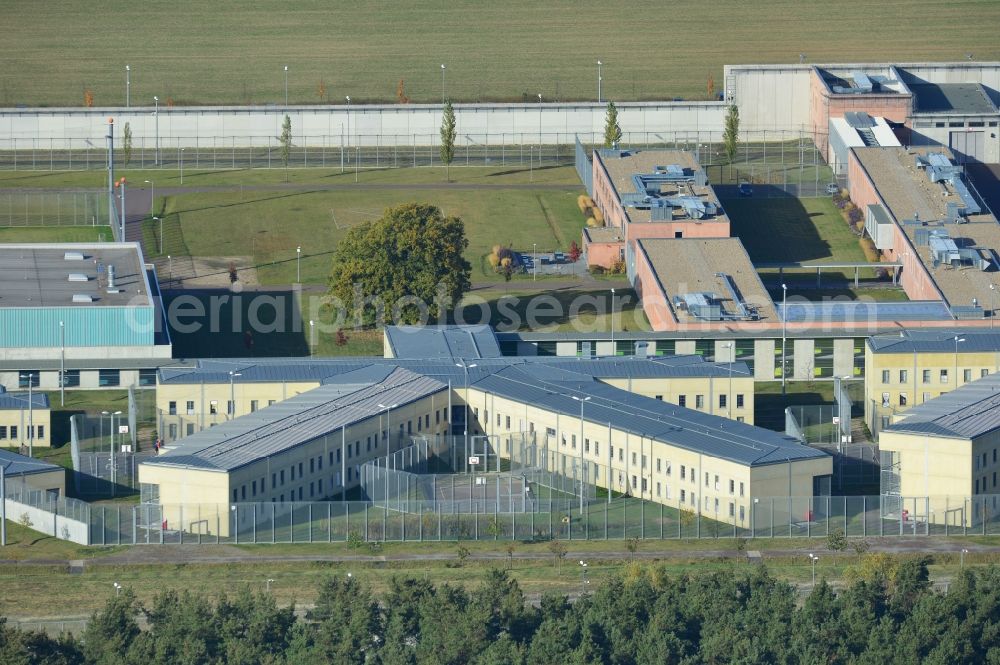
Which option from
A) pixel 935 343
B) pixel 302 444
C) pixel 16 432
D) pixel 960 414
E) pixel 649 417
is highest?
pixel 935 343

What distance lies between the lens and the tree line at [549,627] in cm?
13850

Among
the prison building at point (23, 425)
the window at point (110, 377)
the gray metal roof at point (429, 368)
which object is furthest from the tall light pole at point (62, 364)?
the gray metal roof at point (429, 368)

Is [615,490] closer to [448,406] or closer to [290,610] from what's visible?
[448,406]

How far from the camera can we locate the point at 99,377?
18425 cm

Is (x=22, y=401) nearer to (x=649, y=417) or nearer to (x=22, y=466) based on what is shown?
(x=22, y=466)

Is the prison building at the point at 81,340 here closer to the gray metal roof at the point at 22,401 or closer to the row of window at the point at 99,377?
the row of window at the point at 99,377

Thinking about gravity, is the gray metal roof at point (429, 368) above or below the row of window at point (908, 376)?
above

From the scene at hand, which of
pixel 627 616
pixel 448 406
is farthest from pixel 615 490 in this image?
pixel 627 616

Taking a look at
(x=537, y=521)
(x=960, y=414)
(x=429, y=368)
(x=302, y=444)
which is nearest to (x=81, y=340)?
(x=429, y=368)

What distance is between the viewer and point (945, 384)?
7175 inches

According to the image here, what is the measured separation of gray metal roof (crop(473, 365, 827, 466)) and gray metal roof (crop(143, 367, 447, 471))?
5.23m

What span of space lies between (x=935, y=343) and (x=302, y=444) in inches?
Answer: 1707

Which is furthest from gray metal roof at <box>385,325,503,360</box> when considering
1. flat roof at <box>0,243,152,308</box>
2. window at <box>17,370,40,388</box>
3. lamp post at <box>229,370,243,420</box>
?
window at <box>17,370,40,388</box>

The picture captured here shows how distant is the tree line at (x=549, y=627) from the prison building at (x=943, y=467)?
13858mm
